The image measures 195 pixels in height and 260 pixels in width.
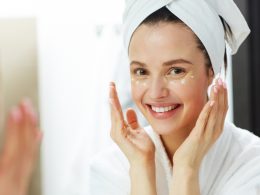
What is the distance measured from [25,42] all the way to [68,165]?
513 mm

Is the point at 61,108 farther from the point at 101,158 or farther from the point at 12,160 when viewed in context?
the point at 12,160

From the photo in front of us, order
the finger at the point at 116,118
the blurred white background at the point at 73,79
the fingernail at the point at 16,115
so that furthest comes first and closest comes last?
the blurred white background at the point at 73,79 < the finger at the point at 116,118 < the fingernail at the point at 16,115

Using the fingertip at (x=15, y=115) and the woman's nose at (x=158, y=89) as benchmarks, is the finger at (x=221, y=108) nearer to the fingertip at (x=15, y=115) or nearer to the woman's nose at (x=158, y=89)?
the woman's nose at (x=158, y=89)

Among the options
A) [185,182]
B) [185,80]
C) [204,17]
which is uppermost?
[204,17]

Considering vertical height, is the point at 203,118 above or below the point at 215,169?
above

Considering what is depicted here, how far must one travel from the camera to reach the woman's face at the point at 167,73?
3.13 feet

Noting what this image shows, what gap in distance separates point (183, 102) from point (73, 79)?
0.90 m

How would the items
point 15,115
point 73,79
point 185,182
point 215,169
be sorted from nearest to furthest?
point 15,115 < point 185,182 < point 215,169 < point 73,79

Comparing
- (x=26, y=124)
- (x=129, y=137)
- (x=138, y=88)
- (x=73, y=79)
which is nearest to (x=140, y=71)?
(x=138, y=88)

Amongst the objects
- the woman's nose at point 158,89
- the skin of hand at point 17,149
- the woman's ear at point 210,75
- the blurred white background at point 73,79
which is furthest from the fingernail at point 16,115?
the blurred white background at point 73,79

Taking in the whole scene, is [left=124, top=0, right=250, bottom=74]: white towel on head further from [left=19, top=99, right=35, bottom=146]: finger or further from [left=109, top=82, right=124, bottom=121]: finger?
[left=19, top=99, right=35, bottom=146]: finger

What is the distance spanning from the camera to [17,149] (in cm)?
39

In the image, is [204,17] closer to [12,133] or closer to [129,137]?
[129,137]

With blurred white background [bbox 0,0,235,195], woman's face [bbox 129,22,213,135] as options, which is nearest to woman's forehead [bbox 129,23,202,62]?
woman's face [bbox 129,22,213,135]
